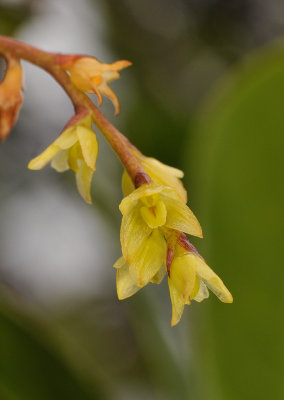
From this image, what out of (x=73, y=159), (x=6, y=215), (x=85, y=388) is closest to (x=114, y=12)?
(x=6, y=215)

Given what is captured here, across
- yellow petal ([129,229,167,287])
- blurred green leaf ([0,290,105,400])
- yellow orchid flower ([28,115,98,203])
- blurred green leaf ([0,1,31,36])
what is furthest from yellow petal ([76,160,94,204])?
blurred green leaf ([0,1,31,36])

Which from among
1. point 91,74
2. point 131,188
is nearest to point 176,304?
point 131,188

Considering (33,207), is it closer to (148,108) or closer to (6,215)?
(6,215)

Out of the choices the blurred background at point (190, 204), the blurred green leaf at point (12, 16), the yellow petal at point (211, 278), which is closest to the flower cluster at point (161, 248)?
the yellow petal at point (211, 278)

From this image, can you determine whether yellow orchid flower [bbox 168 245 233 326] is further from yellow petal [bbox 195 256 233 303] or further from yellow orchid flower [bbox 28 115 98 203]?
yellow orchid flower [bbox 28 115 98 203]

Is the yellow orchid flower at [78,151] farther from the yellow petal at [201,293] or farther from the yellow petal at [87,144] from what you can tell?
the yellow petal at [201,293]

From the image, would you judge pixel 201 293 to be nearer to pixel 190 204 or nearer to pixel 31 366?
pixel 31 366
